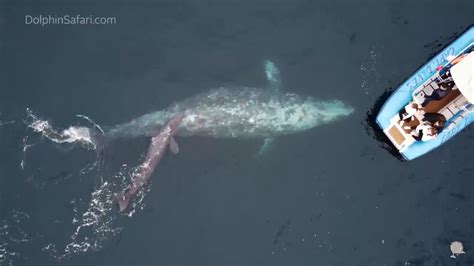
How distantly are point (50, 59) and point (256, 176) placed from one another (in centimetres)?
1824

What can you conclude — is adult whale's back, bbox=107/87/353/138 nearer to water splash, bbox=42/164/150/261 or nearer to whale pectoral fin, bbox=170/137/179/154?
whale pectoral fin, bbox=170/137/179/154

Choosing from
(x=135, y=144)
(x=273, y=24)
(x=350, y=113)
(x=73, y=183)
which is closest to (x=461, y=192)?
(x=350, y=113)

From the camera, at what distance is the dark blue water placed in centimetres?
4334

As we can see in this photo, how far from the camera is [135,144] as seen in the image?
1756 inches

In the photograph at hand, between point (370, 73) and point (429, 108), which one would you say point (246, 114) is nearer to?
point (370, 73)

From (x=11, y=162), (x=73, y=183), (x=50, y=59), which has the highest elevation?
(x=50, y=59)

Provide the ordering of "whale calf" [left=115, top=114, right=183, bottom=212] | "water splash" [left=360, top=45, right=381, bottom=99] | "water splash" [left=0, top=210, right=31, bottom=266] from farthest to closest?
"water splash" [left=360, top=45, right=381, bottom=99]
"whale calf" [left=115, top=114, right=183, bottom=212]
"water splash" [left=0, top=210, right=31, bottom=266]

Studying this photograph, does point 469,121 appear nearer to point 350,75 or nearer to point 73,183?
point 350,75

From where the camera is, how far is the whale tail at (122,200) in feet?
144

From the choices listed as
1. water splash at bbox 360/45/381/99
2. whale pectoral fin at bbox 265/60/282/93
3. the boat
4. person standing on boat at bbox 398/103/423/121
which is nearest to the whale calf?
whale pectoral fin at bbox 265/60/282/93

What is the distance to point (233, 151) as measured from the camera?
44.6 m

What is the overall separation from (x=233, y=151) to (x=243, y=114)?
303cm

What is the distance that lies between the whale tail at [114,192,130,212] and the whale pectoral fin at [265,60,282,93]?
45.6ft
